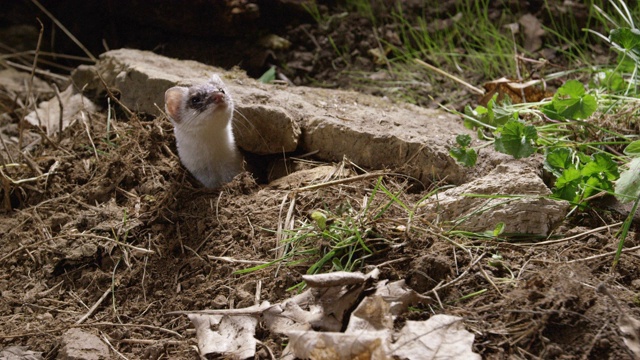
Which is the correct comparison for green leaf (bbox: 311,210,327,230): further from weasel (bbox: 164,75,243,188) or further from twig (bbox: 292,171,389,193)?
weasel (bbox: 164,75,243,188)

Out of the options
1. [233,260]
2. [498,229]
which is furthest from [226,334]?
[498,229]

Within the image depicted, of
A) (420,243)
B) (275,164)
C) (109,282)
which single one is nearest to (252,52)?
(275,164)

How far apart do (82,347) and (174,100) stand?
1.81 metres

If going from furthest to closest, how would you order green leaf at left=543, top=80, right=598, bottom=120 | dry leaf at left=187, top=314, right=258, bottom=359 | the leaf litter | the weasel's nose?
the weasel's nose → green leaf at left=543, top=80, right=598, bottom=120 → dry leaf at left=187, top=314, right=258, bottom=359 → the leaf litter

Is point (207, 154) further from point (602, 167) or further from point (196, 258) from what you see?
point (602, 167)

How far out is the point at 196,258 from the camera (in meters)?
3.35

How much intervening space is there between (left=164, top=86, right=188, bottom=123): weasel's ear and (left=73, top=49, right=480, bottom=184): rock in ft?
1.14

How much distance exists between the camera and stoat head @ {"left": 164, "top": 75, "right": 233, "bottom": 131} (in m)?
4.04

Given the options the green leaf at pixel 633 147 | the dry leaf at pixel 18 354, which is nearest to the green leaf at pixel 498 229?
the green leaf at pixel 633 147

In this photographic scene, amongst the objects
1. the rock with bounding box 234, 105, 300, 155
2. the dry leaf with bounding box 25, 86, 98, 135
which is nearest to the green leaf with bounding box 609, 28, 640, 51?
the rock with bounding box 234, 105, 300, 155

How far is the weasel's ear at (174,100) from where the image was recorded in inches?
161

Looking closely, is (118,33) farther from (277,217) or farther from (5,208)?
(277,217)

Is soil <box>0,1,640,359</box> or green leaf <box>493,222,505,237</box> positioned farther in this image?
green leaf <box>493,222,505,237</box>

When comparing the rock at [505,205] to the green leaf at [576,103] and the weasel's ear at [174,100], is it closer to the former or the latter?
the green leaf at [576,103]
